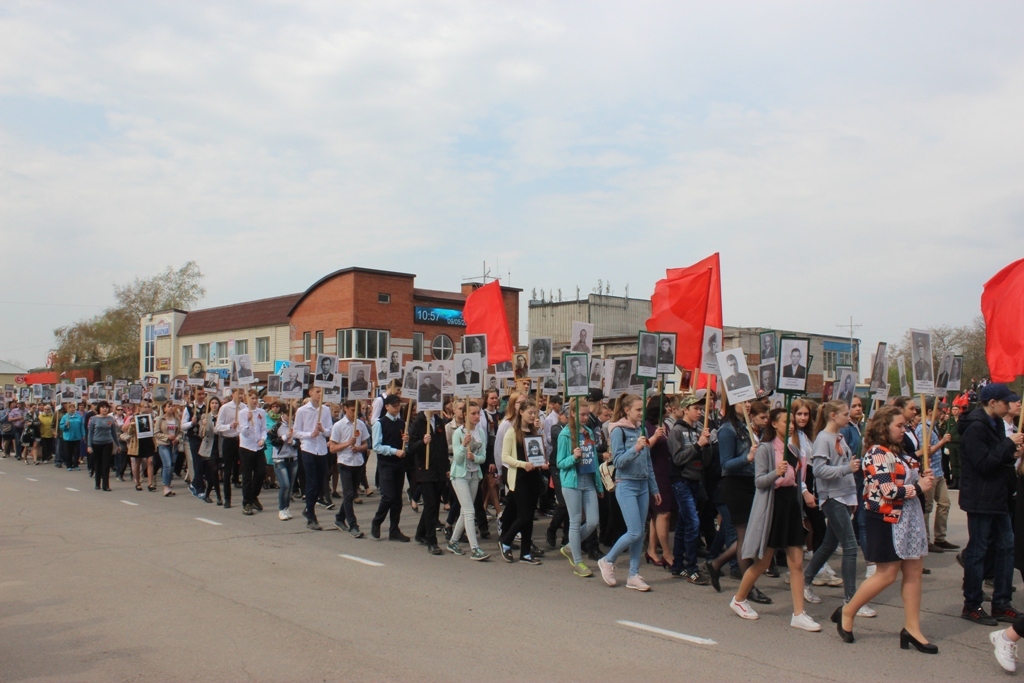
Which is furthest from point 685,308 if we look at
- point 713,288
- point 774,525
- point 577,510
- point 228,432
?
point 228,432

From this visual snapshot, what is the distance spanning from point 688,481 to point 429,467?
3.27 meters

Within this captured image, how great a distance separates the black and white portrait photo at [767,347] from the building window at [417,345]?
41082 millimetres

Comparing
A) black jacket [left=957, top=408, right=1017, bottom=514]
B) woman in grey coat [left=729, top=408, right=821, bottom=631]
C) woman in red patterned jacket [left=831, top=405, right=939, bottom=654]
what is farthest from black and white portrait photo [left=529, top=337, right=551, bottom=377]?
woman in red patterned jacket [left=831, top=405, right=939, bottom=654]

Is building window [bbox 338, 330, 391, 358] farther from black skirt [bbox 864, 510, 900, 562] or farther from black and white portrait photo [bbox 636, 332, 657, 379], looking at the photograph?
black skirt [bbox 864, 510, 900, 562]

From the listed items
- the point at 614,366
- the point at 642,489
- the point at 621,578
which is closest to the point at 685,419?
the point at 642,489

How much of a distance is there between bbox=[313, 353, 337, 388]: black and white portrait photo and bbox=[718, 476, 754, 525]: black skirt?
8.08 metres

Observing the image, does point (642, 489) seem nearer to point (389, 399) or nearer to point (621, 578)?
point (621, 578)

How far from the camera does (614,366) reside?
11.8m

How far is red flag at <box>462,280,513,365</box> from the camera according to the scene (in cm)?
1559

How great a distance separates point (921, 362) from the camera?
31.6ft

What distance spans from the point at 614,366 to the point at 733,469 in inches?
152

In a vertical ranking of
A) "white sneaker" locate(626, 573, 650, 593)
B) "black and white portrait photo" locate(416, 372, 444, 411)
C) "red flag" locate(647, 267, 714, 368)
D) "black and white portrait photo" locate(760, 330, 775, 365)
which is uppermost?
"red flag" locate(647, 267, 714, 368)

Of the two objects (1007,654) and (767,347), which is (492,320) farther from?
(1007,654)

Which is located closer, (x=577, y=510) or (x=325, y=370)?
(x=577, y=510)
